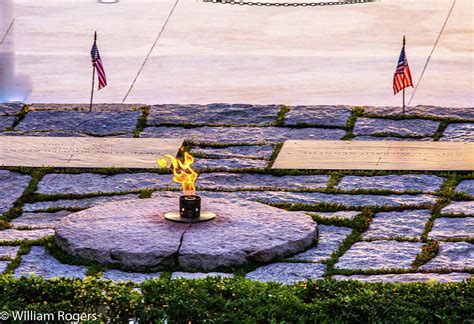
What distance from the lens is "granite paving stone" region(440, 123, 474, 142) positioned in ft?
42.0

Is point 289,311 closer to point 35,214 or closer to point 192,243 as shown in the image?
point 192,243

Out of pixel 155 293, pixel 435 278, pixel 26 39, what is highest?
pixel 155 293

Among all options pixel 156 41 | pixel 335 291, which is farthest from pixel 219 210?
pixel 156 41

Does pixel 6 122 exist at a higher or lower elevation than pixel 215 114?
lower

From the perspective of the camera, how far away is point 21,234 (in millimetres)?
10172

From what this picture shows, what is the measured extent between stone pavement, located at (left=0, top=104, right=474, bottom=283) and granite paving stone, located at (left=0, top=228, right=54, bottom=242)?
0.05ft

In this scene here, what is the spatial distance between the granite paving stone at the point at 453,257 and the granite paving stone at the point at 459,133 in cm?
321

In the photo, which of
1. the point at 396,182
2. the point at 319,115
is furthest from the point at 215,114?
the point at 396,182

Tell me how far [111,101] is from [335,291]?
295 inches

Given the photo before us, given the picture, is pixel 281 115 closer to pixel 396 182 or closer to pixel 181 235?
pixel 396 182

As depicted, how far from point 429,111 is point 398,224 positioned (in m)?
3.64

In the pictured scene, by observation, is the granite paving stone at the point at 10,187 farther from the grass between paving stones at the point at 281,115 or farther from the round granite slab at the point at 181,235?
the grass between paving stones at the point at 281,115

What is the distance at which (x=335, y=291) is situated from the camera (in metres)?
7.48

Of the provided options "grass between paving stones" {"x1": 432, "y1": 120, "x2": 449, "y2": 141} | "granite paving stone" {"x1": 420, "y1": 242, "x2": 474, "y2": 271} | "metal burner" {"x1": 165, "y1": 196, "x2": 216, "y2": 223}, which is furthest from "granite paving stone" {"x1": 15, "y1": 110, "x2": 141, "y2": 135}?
"granite paving stone" {"x1": 420, "y1": 242, "x2": 474, "y2": 271}
